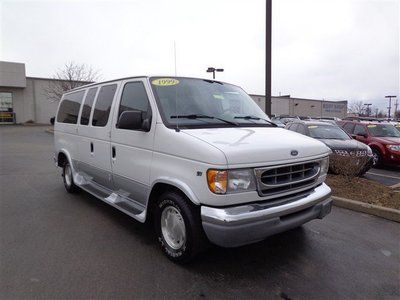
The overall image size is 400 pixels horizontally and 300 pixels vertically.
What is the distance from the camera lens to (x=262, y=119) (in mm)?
4598

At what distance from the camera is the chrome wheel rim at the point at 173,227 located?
3574 millimetres

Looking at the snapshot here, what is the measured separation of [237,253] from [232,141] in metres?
1.48

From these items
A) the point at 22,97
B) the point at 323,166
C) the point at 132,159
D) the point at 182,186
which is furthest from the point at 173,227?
the point at 22,97

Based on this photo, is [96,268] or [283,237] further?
[283,237]

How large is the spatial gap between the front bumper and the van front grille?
0.17 metres

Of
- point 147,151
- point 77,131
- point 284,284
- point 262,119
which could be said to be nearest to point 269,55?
point 262,119

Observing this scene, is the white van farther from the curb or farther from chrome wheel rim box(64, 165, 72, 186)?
the curb

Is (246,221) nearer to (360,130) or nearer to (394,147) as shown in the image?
(394,147)

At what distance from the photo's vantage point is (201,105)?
4156 millimetres

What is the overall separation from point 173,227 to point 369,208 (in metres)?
3.67

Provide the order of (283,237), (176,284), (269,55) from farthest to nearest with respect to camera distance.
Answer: (269,55) → (283,237) → (176,284)

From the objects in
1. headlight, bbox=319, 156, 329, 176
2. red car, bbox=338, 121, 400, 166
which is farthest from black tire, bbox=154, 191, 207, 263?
red car, bbox=338, 121, 400, 166

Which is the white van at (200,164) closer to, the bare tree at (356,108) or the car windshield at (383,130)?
the car windshield at (383,130)

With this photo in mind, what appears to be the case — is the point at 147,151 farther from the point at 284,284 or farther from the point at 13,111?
the point at 13,111
